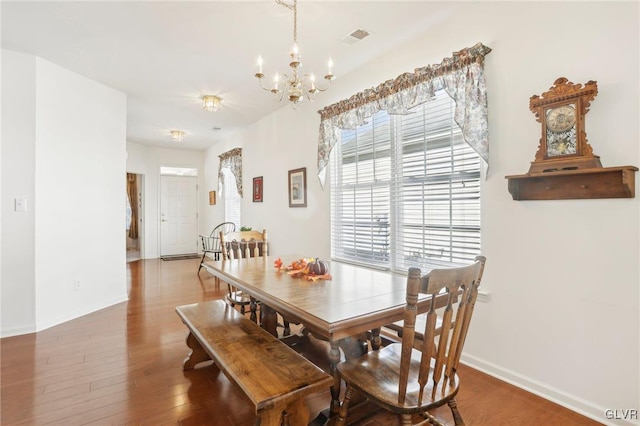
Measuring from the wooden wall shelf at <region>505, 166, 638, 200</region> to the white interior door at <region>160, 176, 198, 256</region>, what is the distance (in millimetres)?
7649

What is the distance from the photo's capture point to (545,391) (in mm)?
2008

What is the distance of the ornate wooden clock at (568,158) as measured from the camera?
1.73 m

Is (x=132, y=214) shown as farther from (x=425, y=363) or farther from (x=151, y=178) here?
(x=425, y=363)

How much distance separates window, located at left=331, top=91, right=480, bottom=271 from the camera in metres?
2.53

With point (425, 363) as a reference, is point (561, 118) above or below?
above

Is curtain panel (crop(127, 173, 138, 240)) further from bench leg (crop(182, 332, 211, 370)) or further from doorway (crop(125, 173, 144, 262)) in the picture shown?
bench leg (crop(182, 332, 211, 370))

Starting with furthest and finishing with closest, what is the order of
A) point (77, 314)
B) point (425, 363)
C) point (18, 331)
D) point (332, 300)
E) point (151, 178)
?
point (151, 178) < point (77, 314) < point (18, 331) < point (332, 300) < point (425, 363)

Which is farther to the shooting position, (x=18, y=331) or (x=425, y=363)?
(x=18, y=331)

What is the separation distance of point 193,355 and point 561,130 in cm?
289

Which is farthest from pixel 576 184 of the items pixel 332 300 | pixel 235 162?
pixel 235 162

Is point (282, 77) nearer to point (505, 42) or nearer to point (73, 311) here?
point (505, 42)

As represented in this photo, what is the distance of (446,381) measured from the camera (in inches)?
53.5

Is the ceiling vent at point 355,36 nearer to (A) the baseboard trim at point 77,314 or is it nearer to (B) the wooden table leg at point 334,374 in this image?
(B) the wooden table leg at point 334,374

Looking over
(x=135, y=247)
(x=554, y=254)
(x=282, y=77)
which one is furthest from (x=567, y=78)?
(x=135, y=247)
